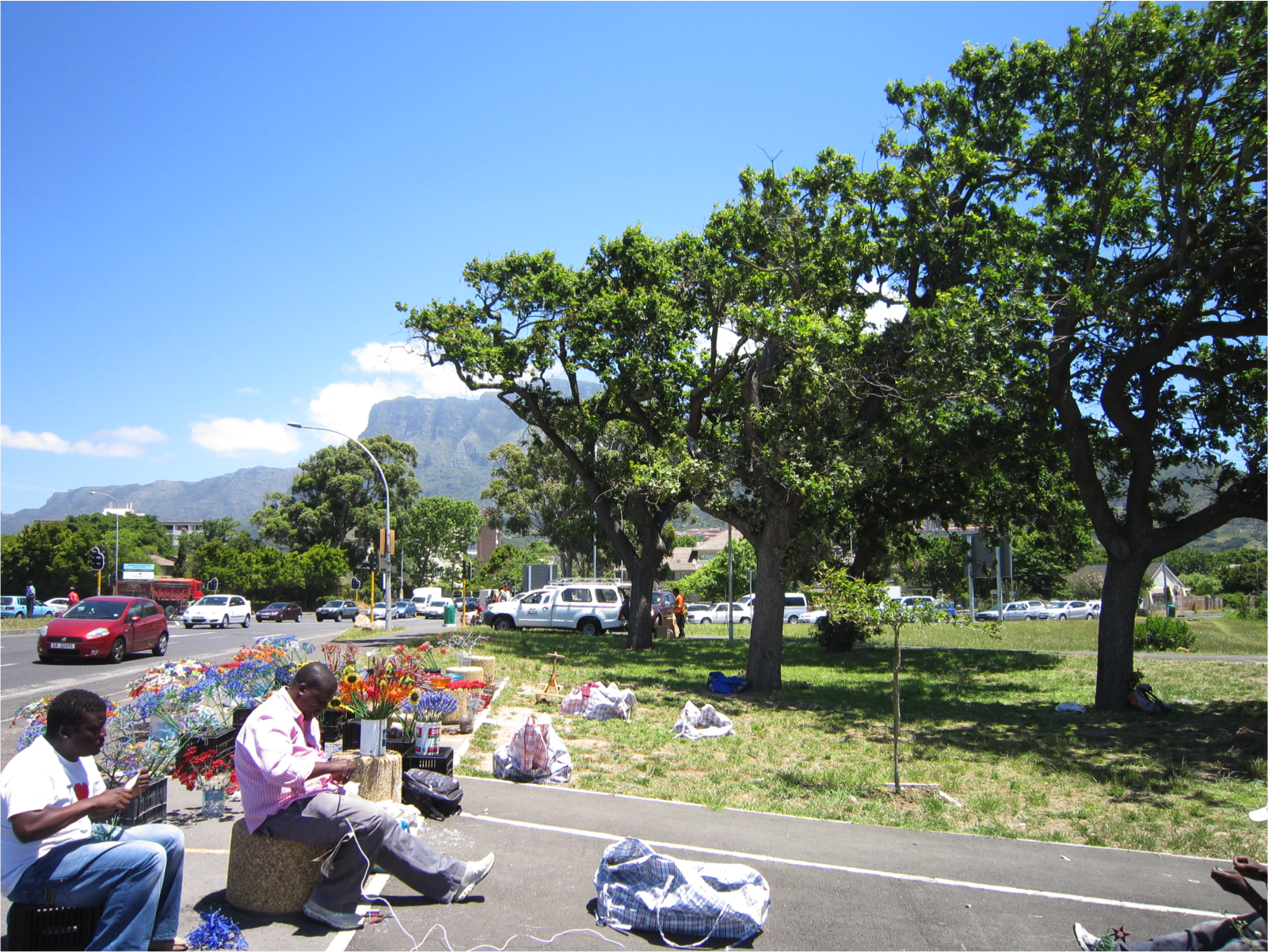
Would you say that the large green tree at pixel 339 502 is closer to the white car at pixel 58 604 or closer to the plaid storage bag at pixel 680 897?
the white car at pixel 58 604

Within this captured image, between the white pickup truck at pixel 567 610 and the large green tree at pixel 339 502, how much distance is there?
4132 centimetres

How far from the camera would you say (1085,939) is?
4.87 meters

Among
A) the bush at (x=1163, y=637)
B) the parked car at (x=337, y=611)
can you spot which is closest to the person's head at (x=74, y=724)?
the bush at (x=1163, y=637)

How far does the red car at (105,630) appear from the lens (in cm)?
1862

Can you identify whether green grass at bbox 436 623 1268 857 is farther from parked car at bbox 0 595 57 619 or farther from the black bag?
parked car at bbox 0 595 57 619

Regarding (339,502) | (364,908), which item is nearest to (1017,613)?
(339,502)

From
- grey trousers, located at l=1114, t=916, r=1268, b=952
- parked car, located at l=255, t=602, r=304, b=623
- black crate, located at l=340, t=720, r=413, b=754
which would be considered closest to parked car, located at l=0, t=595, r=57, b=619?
parked car, located at l=255, t=602, r=304, b=623

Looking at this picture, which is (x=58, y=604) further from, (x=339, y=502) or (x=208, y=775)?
(x=208, y=775)

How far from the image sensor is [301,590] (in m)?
70.3

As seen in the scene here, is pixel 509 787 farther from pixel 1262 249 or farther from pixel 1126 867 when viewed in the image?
pixel 1262 249

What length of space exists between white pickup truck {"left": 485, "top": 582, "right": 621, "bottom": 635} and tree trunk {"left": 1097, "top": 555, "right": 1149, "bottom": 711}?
749 inches

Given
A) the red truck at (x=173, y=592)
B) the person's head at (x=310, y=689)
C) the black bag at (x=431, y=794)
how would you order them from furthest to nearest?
the red truck at (x=173, y=592) < the black bag at (x=431, y=794) < the person's head at (x=310, y=689)

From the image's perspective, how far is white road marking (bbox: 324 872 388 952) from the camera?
467cm

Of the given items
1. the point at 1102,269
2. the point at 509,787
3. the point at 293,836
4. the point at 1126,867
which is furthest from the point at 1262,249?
the point at 293,836
